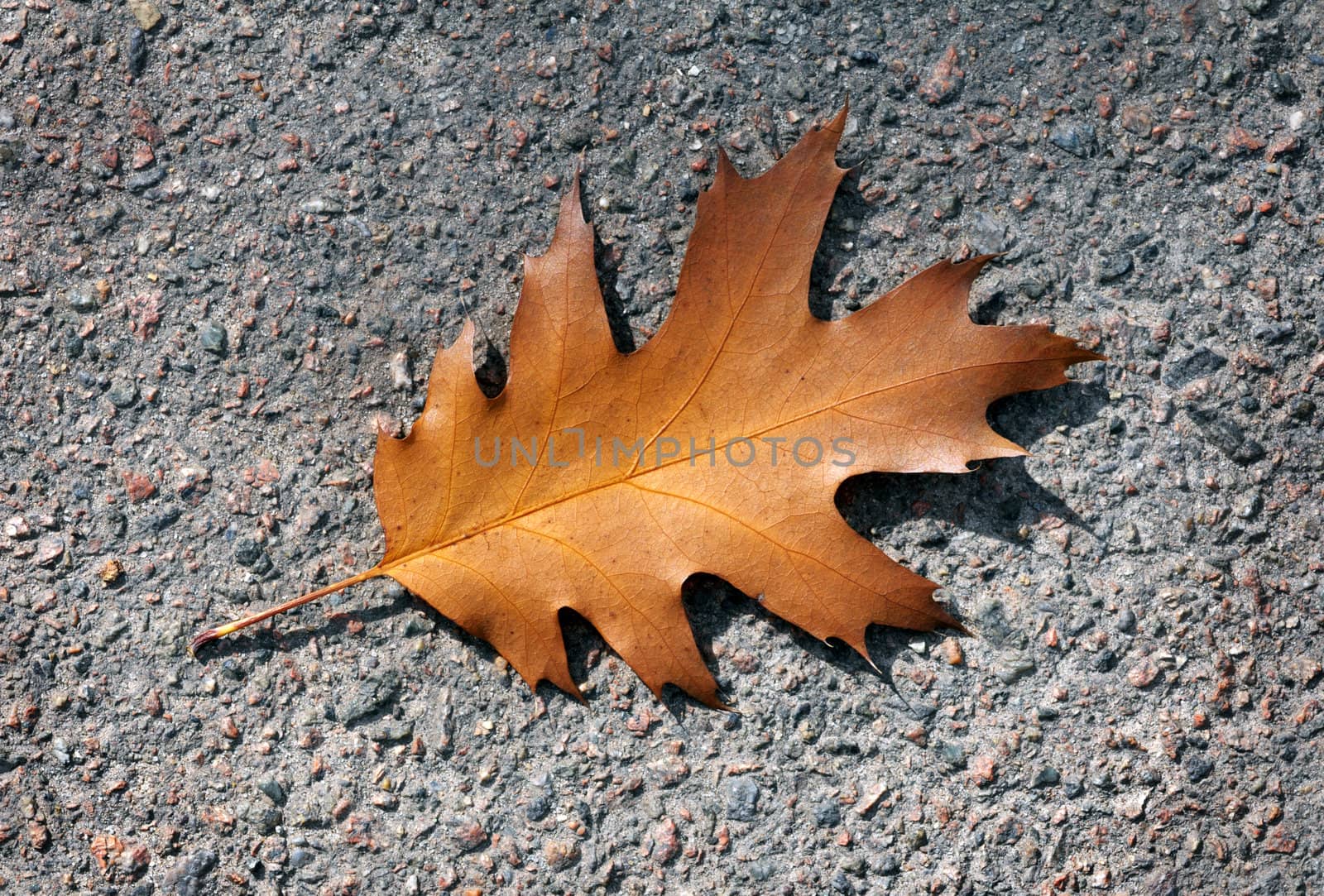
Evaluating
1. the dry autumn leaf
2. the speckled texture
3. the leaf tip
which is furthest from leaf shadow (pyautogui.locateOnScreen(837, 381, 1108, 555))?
the leaf tip

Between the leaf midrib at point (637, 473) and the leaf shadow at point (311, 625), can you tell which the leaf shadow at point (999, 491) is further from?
the leaf shadow at point (311, 625)

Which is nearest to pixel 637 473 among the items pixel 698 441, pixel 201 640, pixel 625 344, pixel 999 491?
pixel 698 441

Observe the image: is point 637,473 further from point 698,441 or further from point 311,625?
point 311,625

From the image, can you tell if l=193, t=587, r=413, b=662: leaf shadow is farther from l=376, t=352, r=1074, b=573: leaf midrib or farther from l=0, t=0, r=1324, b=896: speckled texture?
l=376, t=352, r=1074, b=573: leaf midrib

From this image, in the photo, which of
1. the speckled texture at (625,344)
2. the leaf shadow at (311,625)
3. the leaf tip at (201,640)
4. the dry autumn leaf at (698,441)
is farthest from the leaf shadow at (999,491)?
the leaf tip at (201,640)

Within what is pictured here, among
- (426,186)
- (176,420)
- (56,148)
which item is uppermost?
(56,148)

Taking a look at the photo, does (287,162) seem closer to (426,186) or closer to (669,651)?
(426,186)

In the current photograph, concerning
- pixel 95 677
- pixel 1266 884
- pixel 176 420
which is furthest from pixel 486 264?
pixel 1266 884
